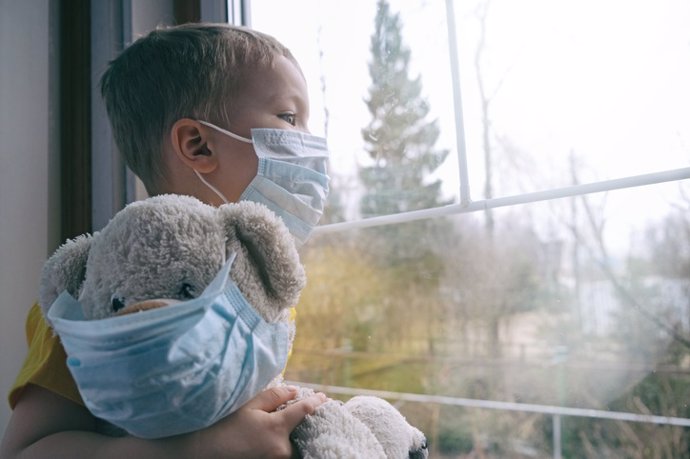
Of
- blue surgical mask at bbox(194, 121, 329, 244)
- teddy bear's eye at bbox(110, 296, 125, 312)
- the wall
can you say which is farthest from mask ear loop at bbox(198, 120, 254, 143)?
the wall

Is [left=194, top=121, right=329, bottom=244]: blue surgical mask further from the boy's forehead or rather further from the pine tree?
the pine tree

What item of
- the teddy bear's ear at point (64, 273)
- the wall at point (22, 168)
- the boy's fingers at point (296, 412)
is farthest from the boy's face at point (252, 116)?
the wall at point (22, 168)

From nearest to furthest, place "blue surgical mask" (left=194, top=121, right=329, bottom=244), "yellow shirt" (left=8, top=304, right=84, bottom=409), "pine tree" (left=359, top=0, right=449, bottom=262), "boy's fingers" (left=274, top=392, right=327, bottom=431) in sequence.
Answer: "boy's fingers" (left=274, top=392, right=327, bottom=431), "yellow shirt" (left=8, top=304, right=84, bottom=409), "blue surgical mask" (left=194, top=121, right=329, bottom=244), "pine tree" (left=359, top=0, right=449, bottom=262)

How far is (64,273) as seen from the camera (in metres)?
0.56

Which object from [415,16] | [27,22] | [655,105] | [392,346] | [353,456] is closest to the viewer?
[353,456]

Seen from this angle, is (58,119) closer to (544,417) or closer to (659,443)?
(544,417)

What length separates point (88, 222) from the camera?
3.96 ft

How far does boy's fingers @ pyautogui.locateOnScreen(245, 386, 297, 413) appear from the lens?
54 centimetres

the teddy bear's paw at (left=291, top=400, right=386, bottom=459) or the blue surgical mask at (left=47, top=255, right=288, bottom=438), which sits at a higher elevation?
the blue surgical mask at (left=47, top=255, right=288, bottom=438)

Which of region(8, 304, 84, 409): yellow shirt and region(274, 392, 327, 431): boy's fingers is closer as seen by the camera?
region(274, 392, 327, 431): boy's fingers

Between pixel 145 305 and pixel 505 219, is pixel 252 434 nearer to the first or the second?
pixel 145 305

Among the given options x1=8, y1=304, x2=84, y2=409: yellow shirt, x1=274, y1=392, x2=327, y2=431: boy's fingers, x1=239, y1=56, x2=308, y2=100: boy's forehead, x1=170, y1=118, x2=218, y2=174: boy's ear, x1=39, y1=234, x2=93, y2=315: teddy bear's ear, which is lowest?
x1=274, y1=392, x2=327, y2=431: boy's fingers

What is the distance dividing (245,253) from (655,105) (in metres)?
0.70

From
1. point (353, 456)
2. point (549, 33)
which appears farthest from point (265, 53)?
point (353, 456)
